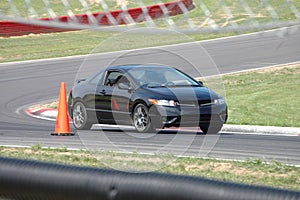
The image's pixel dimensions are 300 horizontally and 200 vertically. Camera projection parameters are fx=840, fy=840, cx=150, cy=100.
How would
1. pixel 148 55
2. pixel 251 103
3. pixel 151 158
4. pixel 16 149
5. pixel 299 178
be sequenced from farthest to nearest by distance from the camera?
pixel 148 55 → pixel 251 103 → pixel 16 149 → pixel 151 158 → pixel 299 178

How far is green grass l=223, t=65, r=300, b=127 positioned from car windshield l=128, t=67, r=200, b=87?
1.74 m

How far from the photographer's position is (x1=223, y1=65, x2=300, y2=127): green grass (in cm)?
1769

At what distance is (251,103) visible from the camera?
1989 centimetres

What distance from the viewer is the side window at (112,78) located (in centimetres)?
1650

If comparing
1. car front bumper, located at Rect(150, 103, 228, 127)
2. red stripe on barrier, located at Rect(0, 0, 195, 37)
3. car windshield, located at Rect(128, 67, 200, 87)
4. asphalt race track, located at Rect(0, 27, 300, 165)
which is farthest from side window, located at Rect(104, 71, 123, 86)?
red stripe on barrier, located at Rect(0, 0, 195, 37)

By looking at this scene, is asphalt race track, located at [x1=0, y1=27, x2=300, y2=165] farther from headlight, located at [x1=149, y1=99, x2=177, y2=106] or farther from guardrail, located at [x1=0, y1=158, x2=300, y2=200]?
guardrail, located at [x1=0, y1=158, x2=300, y2=200]

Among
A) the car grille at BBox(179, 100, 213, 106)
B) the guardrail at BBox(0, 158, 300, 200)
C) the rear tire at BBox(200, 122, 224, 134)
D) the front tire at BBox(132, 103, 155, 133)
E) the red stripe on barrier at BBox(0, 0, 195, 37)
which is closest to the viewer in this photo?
the guardrail at BBox(0, 158, 300, 200)

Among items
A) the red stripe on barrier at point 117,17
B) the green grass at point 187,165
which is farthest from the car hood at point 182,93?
the red stripe on barrier at point 117,17

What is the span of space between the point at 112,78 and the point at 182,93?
5.78 ft

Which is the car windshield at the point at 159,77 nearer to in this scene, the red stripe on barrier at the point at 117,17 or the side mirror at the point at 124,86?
the side mirror at the point at 124,86

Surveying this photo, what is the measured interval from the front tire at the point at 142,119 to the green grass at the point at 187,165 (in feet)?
7.39

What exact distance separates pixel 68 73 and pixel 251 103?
32.9 ft

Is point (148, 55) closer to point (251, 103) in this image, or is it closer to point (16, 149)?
point (251, 103)

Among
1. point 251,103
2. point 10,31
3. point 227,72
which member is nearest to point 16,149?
point 251,103
